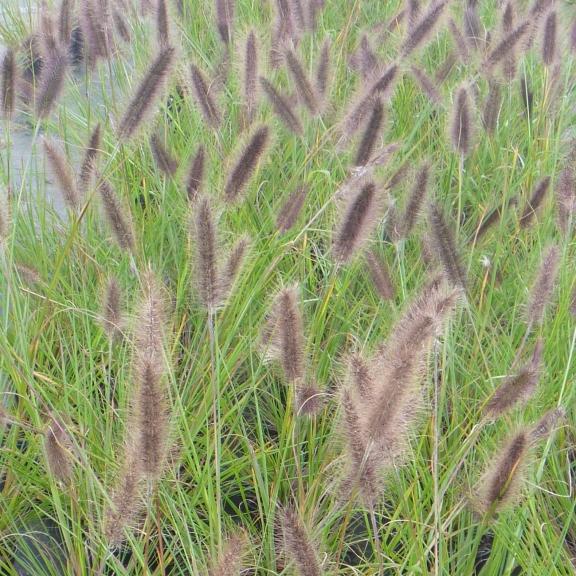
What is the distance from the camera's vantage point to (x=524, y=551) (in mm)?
1365

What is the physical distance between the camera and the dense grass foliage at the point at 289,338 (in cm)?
115

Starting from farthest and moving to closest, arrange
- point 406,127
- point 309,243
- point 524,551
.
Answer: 1. point 406,127
2. point 309,243
3. point 524,551

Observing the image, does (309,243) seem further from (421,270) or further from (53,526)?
(53,526)

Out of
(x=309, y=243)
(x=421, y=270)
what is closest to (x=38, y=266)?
(x=309, y=243)

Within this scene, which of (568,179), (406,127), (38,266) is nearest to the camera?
(568,179)

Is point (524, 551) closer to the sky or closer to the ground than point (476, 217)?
closer to the ground

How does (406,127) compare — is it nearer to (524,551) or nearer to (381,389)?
(524,551)

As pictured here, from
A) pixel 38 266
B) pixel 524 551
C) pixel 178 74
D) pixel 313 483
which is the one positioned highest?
pixel 178 74

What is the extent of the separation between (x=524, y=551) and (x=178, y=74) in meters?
2.06

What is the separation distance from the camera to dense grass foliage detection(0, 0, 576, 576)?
1.15 metres

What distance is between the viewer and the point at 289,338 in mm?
1224

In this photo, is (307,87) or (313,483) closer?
(313,483)

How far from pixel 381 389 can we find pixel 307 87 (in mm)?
1145

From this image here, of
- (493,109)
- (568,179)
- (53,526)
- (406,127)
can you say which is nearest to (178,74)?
(406,127)
